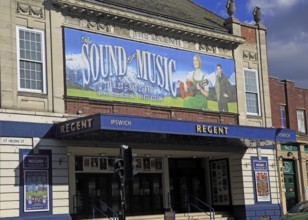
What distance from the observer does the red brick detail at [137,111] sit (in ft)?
71.2

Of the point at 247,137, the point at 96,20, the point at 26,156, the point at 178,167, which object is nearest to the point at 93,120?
the point at 26,156

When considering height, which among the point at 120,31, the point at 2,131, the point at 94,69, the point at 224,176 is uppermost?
the point at 120,31

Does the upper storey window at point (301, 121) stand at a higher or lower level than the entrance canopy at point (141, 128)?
higher

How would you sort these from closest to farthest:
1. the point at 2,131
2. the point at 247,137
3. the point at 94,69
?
the point at 2,131, the point at 94,69, the point at 247,137

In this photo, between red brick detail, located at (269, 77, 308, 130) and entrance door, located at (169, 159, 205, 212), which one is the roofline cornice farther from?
entrance door, located at (169, 159, 205, 212)

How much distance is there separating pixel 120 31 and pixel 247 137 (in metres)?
7.35

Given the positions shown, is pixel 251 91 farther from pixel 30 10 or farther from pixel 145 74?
pixel 30 10

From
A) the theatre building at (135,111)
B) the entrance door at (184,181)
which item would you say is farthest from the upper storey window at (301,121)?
the entrance door at (184,181)

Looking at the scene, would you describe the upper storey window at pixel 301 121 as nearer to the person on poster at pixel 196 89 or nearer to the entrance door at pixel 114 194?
the person on poster at pixel 196 89

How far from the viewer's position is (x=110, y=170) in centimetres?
2511

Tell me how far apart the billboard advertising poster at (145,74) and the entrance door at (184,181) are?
3.85 meters

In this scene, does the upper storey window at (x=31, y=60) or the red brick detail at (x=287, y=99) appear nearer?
the upper storey window at (x=31, y=60)

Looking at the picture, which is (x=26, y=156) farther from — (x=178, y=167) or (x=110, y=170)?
(x=178, y=167)

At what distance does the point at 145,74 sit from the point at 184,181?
7.25 m
